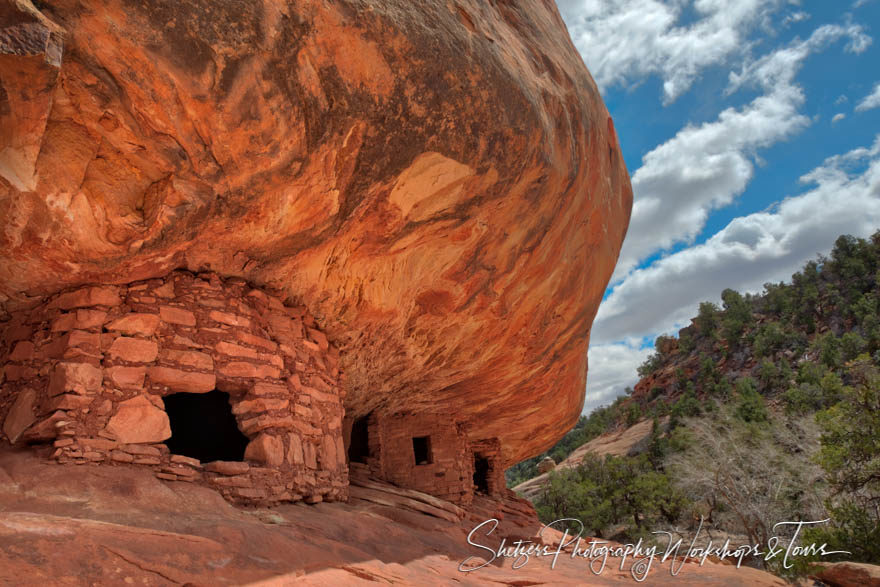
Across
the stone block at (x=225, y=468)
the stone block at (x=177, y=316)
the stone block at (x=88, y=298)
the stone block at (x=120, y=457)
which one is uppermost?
the stone block at (x=88, y=298)

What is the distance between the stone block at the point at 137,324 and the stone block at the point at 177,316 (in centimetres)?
5

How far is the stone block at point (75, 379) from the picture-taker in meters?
3.06

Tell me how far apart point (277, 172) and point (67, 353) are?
4.71 ft

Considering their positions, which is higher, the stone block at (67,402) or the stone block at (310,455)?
the stone block at (67,402)

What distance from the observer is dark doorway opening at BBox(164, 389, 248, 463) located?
5.76 metres

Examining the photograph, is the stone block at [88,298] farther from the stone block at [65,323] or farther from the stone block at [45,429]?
the stone block at [45,429]

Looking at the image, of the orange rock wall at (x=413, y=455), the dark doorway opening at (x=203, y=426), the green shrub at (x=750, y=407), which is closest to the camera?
the dark doorway opening at (x=203, y=426)

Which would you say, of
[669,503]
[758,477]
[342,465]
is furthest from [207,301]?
[669,503]

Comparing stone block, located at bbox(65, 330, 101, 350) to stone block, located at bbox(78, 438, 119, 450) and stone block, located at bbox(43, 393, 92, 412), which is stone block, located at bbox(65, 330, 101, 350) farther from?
stone block, located at bbox(78, 438, 119, 450)

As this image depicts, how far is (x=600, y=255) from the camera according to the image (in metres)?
5.85

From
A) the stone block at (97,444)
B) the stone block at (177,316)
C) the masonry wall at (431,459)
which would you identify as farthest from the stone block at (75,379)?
the masonry wall at (431,459)

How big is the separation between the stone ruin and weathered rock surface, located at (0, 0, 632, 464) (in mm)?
115

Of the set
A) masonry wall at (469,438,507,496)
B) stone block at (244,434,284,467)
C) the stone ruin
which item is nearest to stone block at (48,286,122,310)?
the stone ruin

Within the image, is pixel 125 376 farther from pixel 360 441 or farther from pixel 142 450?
pixel 360 441
